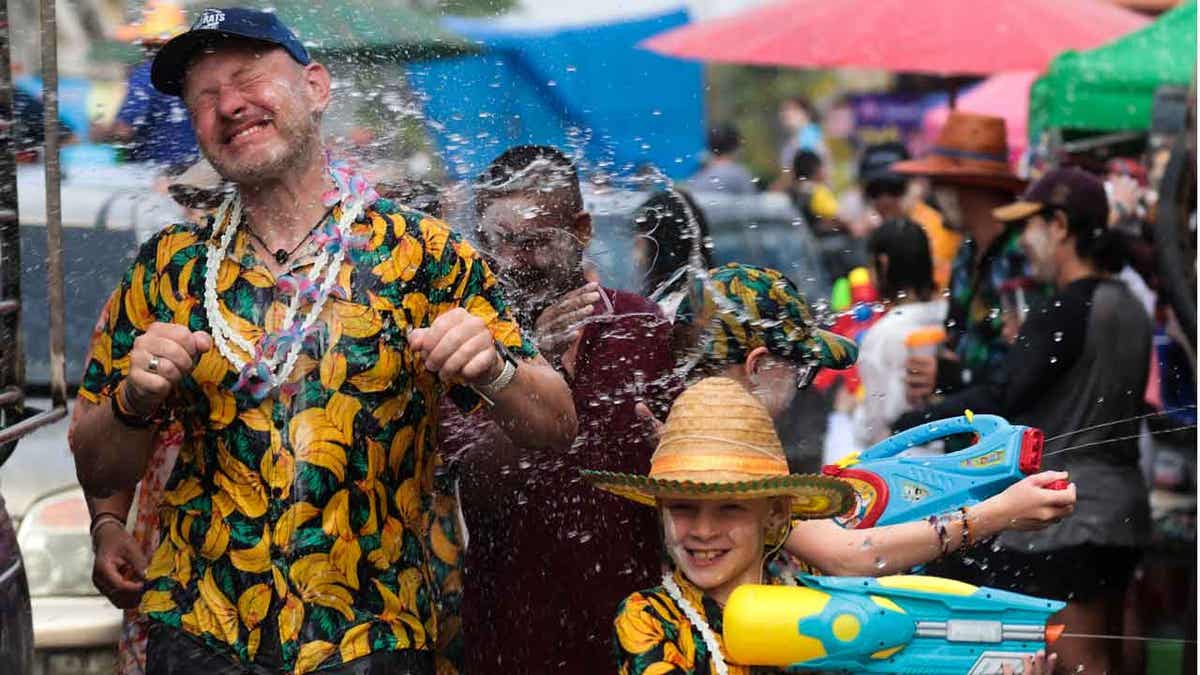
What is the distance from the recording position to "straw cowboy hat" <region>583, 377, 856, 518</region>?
375 centimetres

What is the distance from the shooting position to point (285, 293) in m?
3.84

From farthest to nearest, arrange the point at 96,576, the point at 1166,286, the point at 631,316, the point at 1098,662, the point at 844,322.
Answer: the point at 1166,286 → the point at 1098,662 → the point at 844,322 → the point at 631,316 → the point at 96,576

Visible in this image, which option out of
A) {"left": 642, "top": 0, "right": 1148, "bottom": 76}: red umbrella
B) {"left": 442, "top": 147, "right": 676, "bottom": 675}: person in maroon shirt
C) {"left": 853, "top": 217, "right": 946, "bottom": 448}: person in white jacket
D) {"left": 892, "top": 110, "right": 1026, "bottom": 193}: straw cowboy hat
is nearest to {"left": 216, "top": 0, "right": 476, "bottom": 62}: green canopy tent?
{"left": 442, "top": 147, "right": 676, "bottom": 675}: person in maroon shirt

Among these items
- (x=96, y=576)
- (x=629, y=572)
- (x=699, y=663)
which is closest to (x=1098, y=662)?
(x=629, y=572)

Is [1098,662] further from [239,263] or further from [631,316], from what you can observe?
[239,263]

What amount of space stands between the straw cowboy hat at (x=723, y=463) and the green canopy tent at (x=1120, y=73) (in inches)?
225

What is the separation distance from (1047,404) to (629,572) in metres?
2.13

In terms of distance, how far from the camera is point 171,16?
4926 millimetres

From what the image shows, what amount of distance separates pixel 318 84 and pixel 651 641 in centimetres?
128

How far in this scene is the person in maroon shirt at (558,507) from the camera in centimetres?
448

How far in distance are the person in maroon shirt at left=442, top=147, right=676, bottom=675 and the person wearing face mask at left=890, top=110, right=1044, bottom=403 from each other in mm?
2264

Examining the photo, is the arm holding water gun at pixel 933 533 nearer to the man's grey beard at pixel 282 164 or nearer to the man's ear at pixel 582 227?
the man's ear at pixel 582 227

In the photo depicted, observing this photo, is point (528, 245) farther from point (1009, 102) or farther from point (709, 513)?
point (1009, 102)

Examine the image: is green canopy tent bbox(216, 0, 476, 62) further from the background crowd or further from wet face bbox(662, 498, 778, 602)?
wet face bbox(662, 498, 778, 602)
